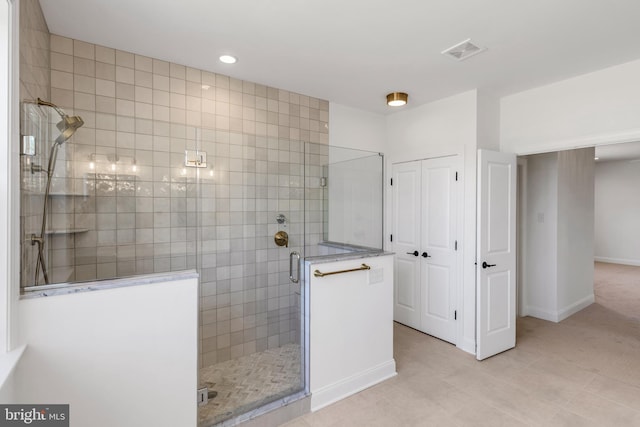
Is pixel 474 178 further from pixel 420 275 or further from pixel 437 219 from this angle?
pixel 420 275

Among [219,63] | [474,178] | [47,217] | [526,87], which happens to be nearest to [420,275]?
[474,178]

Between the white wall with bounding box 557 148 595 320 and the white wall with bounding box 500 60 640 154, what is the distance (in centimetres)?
126

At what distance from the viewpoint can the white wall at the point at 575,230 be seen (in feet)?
13.6

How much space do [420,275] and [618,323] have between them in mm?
2581

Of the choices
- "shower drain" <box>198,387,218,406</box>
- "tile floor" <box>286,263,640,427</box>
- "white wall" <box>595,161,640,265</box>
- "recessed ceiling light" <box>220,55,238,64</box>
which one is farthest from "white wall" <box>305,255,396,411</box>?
"white wall" <box>595,161,640,265</box>

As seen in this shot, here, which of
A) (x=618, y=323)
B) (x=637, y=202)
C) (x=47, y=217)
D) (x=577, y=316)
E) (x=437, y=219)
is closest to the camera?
(x=47, y=217)

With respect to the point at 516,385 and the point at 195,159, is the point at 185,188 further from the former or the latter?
the point at 516,385

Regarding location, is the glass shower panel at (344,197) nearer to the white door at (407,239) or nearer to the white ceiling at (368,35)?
the white ceiling at (368,35)

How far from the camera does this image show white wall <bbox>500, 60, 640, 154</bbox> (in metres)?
2.59

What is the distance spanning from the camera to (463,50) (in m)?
2.39

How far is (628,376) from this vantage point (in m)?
2.73

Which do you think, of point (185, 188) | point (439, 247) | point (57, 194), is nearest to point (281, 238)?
point (185, 188)

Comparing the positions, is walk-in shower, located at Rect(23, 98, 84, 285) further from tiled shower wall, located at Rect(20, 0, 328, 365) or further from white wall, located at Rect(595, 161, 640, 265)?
white wall, located at Rect(595, 161, 640, 265)

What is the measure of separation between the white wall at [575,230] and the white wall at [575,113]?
4.12 ft
